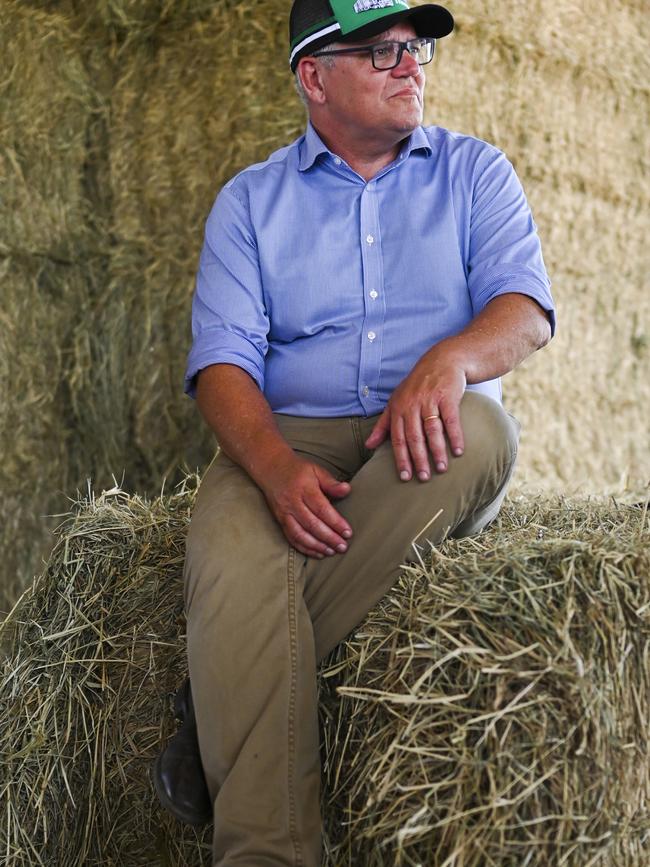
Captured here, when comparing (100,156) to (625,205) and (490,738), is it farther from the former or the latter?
(490,738)

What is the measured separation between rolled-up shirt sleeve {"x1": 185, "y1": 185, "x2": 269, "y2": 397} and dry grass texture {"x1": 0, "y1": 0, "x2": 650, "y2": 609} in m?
0.87

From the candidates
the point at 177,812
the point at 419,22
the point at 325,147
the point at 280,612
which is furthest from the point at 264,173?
the point at 177,812

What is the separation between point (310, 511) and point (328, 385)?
37cm

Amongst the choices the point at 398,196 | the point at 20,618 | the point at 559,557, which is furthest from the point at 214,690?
the point at 398,196

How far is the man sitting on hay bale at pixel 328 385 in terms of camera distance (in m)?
1.52

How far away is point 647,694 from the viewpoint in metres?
1.41

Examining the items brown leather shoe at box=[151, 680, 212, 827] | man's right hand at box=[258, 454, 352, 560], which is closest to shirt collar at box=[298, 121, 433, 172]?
man's right hand at box=[258, 454, 352, 560]

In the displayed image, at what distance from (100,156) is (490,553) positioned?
1937mm

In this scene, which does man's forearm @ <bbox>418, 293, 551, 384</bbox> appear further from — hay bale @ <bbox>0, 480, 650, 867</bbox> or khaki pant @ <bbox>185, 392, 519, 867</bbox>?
hay bale @ <bbox>0, 480, 650, 867</bbox>

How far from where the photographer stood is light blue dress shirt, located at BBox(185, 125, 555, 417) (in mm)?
1900

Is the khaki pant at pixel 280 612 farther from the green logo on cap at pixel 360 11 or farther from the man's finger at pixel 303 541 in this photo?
the green logo on cap at pixel 360 11

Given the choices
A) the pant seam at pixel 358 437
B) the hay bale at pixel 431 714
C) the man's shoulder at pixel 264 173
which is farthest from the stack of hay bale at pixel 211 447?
the man's shoulder at pixel 264 173

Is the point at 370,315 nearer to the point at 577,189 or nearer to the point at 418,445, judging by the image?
the point at 418,445

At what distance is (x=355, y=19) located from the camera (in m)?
1.92
